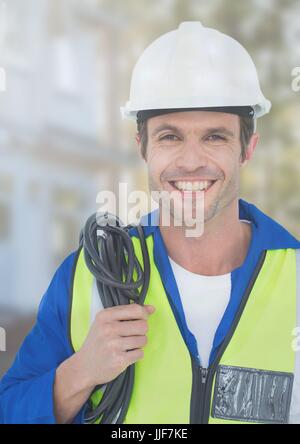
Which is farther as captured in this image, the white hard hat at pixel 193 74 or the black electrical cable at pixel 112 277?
the white hard hat at pixel 193 74

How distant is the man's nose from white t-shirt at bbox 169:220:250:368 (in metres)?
0.27

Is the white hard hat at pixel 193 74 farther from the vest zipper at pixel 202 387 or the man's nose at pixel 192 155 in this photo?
the vest zipper at pixel 202 387

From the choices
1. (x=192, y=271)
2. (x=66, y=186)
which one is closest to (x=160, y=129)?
(x=192, y=271)

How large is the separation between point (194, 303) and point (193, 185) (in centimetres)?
28

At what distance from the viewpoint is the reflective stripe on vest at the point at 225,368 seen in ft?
4.26

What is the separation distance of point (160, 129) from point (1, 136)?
2.07 m

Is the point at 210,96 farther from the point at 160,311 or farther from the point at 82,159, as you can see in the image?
the point at 82,159

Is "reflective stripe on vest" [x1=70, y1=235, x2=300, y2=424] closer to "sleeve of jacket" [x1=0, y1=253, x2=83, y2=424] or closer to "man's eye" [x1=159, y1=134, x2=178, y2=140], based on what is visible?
"sleeve of jacket" [x1=0, y1=253, x2=83, y2=424]

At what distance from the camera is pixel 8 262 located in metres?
3.34

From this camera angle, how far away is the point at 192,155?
4.43 feet

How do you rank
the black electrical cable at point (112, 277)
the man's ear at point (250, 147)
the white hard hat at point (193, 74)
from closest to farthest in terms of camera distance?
the black electrical cable at point (112, 277) < the white hard hat at point (193, 74) < the man's ear at point (250, 147)

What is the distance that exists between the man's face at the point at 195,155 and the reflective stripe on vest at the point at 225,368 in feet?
0.82

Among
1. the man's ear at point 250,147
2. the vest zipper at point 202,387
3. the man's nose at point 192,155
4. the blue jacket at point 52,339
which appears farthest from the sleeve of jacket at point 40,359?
the man's ear at point 250,147

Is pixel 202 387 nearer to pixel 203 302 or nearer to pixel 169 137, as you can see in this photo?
pixel 203 302
